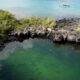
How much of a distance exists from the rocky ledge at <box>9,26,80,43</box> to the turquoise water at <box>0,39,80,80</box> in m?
0.48

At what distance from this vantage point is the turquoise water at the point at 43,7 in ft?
83.0

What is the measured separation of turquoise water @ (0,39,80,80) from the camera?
1357cm

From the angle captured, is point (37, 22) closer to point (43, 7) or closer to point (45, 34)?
point (45, 34)

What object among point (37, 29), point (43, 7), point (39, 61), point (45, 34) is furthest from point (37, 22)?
point (43, 7)

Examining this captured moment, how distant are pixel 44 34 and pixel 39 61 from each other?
3.60 meters

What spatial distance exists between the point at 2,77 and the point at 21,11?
14010 mm

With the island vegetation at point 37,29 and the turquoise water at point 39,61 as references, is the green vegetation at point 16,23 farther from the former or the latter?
the turquoise water at point 39,61

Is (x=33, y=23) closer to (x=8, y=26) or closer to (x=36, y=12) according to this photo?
(x=8, y=26)

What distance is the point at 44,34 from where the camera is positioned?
18219mm

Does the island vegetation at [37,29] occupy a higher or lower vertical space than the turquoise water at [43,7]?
lower

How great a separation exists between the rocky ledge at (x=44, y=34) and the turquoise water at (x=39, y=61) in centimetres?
48

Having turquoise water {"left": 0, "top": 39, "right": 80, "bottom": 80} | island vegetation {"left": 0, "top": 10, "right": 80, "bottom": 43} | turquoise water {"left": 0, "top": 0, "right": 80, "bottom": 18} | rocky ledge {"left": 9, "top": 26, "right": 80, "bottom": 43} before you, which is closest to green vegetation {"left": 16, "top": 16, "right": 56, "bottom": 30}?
island vegetation {"left": 0, "top": 10, "right": 80, "bottom": 43}

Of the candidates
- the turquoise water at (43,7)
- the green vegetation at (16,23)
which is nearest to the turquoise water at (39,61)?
the green vegetation at (16,23)

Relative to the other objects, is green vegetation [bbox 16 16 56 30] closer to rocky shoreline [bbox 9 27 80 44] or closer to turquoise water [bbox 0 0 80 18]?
rocky shoreline [bbox 9 27 80 44]
